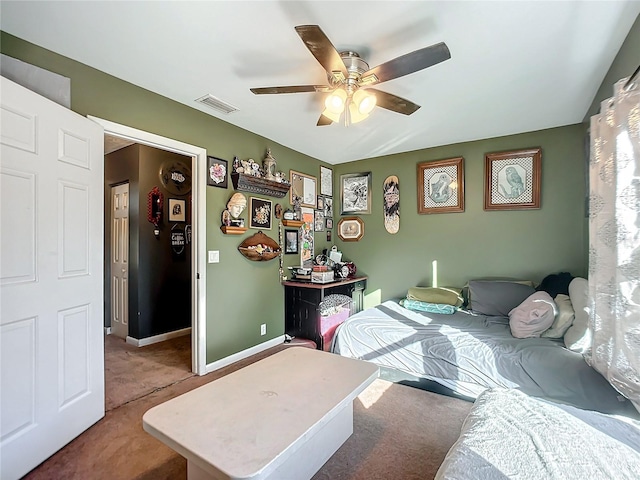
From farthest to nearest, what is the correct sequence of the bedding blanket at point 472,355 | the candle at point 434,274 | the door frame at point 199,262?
the candle at point 434,274 → the door frame at point 199,262 → the bedding blanket at point 472,355

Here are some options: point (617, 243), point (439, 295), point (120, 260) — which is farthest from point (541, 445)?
point (120, 260)

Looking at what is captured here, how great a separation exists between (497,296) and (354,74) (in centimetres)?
260

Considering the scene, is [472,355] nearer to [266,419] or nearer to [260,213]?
[266,419]

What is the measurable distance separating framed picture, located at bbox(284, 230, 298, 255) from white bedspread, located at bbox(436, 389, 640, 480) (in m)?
2.78

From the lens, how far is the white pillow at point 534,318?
2422mm

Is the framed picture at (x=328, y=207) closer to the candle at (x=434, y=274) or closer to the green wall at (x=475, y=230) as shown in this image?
the green wall at (x=475, y=230)

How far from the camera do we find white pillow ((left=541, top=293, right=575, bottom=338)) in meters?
2.35

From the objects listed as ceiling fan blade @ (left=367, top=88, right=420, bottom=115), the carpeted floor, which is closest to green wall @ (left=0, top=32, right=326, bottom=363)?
the carpeted floor

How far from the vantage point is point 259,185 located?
331 cm

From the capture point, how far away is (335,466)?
1748 mm

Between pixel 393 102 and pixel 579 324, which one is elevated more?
pixel 393 102

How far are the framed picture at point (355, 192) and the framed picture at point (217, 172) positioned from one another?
6.58 feet

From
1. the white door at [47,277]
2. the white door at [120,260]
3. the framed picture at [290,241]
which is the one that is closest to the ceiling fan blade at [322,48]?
the white door at [47,277]

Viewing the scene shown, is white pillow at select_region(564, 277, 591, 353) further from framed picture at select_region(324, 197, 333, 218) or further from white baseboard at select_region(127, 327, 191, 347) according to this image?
white baseboard at select_region(127, 327, 191, 347)
